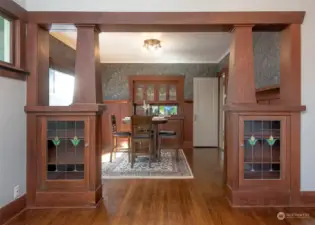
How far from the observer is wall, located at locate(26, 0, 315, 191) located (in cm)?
271

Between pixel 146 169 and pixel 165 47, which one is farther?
pixel 165 47

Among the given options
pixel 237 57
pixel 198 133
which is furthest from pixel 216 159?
pixel 237 57

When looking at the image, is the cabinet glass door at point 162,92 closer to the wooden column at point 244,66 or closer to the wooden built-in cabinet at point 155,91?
the wooden built-in cabinet at point 155,91

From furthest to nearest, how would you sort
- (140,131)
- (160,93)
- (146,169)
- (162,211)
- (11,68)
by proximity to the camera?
(160,93) < (140,131) < (146,169) < (162,211) < (11,68)

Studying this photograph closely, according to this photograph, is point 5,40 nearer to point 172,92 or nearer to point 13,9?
point 13,9

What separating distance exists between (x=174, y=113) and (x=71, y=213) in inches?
195

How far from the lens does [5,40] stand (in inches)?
96.7

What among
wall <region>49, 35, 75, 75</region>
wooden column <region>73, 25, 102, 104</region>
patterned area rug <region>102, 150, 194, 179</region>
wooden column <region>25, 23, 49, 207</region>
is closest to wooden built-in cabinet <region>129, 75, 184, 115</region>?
wall <region>49, 35, 75, 75</region>

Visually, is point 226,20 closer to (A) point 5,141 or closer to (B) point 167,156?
(A) point 5,141

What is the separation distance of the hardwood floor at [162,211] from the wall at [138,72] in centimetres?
416

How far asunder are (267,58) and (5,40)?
352 centimetres

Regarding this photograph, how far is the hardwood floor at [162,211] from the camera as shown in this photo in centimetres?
232

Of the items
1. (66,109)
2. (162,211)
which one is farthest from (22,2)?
(162,211)

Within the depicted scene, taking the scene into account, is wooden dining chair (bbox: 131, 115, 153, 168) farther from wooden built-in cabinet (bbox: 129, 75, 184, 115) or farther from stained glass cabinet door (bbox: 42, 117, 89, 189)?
wooden built-in cabinet (bbox: 129, 75, 184, 115)
